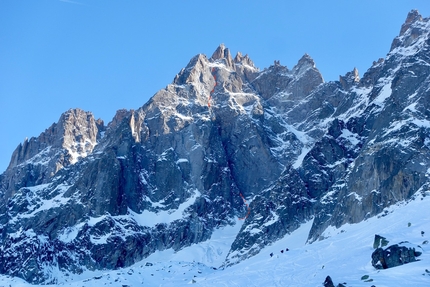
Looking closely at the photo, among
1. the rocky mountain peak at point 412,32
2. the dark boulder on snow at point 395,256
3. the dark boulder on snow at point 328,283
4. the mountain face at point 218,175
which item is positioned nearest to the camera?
the dark boulder on snow at point 328,283

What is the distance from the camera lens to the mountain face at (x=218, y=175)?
411ft

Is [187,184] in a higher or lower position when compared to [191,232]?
higher

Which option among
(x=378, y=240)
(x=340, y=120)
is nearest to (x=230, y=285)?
(x=378, y=240)

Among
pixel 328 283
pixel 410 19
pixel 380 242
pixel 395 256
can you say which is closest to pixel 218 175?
pixel 410 19

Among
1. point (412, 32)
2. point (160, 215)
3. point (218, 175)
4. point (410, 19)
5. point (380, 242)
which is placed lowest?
point (380, 242)

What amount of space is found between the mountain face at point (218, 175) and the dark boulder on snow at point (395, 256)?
66115 mm

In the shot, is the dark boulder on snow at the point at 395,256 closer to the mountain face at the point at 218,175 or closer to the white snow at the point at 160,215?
the mountain face at the point at 218,175

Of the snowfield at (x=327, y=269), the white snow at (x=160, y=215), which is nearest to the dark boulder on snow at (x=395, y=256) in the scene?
the snowfield at (x=327, y=269)

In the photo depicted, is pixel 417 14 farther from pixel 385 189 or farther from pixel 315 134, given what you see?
pixel 385 189

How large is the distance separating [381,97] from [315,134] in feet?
120

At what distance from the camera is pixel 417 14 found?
586ft

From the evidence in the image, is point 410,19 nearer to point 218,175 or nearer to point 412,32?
point 412,32

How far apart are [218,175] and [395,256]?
434ft

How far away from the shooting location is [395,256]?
43.2 m
